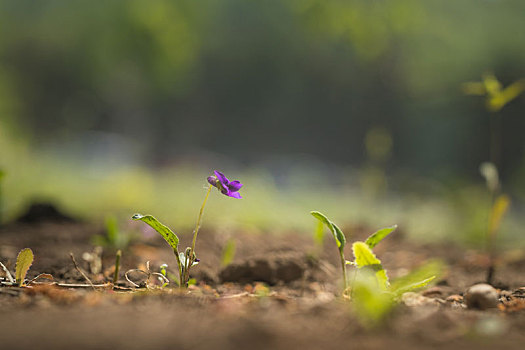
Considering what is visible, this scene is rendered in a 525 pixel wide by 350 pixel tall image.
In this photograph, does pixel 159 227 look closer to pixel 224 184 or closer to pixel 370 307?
pixel 224 184

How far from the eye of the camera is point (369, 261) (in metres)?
0.98

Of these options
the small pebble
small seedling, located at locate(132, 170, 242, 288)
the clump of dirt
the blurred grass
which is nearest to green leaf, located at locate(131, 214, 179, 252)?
small seedling, located at locate(132, 170, 242, 288)

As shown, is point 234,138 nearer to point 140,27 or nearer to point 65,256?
point 140,27

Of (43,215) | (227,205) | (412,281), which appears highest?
(227,205)

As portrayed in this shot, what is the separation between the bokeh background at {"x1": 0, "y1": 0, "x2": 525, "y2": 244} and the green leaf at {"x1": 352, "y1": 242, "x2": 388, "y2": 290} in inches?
114

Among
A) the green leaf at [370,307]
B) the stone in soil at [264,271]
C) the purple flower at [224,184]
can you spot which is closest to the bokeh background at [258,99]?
the stone in soil at [264,271]

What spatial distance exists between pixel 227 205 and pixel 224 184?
2.84 meters

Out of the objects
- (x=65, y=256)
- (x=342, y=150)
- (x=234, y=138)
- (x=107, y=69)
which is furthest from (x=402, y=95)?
(x=65, y=256)

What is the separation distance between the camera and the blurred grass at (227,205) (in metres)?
3.15

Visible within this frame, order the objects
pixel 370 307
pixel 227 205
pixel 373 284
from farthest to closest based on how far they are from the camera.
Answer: pixel 227 205
pixel 373 284
pixel 370 307

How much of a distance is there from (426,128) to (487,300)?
1272 cm

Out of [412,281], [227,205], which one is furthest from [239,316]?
[227,205]

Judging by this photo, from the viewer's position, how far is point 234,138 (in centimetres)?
1434

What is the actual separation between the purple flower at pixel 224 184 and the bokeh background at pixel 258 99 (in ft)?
9.11
